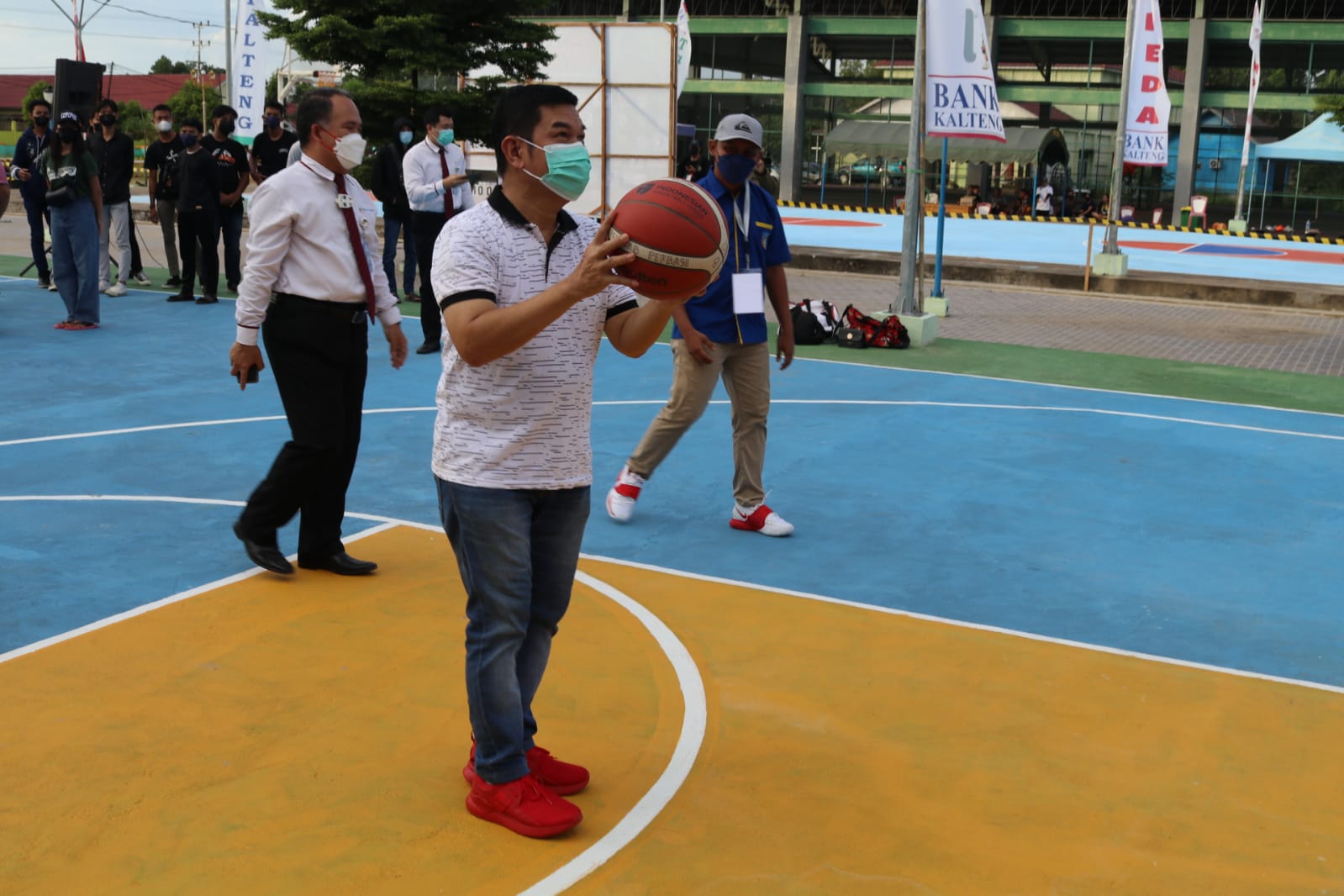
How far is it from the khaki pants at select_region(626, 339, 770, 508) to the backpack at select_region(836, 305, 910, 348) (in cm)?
700

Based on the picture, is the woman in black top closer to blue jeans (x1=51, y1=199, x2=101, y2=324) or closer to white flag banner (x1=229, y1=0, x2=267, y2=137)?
blue jeans (x1=51, y1=199, x2=101, y2=324)

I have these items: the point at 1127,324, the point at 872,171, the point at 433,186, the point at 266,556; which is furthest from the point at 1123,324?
the point at 872,171

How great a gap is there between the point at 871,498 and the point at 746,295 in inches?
71.7

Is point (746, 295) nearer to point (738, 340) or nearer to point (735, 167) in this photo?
point (738, 340)

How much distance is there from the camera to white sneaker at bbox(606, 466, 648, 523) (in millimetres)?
7609

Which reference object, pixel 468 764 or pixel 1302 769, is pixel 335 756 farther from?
pixel 1302 769

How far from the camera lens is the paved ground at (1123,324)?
49.9 ft

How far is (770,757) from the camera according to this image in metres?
4.70

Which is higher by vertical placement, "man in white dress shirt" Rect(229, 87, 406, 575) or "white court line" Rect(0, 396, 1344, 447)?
"man in white dress shirt" Rect(229, 87, 406, 575)

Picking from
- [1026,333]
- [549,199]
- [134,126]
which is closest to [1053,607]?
[549,199]

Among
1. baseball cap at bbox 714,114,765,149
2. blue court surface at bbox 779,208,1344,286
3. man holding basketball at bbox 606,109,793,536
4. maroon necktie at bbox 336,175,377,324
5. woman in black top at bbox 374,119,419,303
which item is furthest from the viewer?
blue court surface at bbox 779,208,1344,286

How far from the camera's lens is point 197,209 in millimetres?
15320

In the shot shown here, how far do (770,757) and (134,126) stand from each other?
75447 mm

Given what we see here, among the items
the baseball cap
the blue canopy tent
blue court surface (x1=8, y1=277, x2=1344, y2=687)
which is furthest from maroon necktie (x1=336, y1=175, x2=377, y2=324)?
the blue canopy tent
